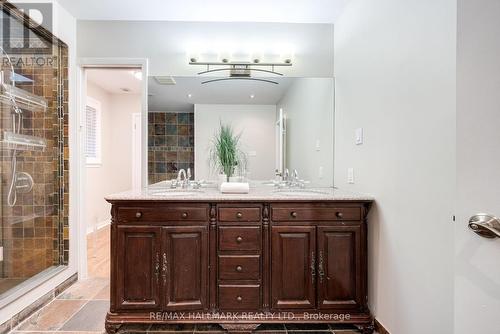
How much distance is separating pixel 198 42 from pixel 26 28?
1368 millimetres

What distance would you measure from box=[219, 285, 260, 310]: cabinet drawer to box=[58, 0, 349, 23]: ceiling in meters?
2.16

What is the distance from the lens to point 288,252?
77.4 inches

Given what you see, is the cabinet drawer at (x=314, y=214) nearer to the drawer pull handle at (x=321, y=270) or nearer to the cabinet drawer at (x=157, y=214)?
the drawer pull handle at (x=321, y=270)

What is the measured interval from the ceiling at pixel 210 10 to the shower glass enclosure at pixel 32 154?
1.45 feet

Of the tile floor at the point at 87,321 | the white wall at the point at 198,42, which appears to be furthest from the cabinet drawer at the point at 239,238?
the white wall at the point at 198,42

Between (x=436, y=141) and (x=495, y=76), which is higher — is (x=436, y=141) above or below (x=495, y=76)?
below

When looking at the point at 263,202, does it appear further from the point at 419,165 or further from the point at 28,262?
the point at 28,262

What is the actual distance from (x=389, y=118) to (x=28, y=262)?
298cm

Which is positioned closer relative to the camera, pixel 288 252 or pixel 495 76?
pixel 495 76

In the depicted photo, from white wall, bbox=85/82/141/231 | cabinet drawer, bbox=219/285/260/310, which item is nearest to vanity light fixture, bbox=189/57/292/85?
cabinet drawer, bbox=219/285/260/310

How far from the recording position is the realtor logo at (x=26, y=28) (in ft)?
7.52

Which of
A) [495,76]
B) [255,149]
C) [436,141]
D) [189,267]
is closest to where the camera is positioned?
[495,76]

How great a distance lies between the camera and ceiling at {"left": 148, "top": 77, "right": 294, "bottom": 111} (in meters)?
2.72

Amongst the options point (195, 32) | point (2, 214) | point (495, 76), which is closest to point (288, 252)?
point (495, 76)
